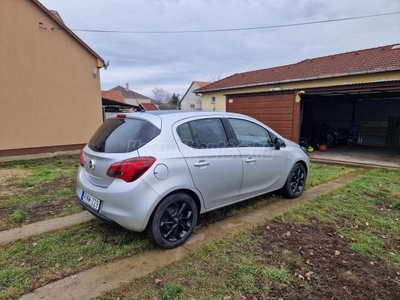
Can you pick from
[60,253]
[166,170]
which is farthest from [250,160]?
[60,253]

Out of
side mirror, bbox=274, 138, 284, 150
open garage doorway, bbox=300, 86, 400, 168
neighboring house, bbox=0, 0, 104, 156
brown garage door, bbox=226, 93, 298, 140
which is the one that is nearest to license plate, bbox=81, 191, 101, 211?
side mirror, bbox=274, 138, 284, 150

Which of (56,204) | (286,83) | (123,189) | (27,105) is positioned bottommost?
(56,204)

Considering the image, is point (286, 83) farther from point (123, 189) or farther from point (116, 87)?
point (116, 87)

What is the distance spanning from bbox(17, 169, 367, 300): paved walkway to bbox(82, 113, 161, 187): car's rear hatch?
0.86 meters

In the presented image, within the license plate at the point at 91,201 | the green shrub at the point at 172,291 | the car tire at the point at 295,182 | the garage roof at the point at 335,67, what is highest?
the garage roof at the point at 335,67

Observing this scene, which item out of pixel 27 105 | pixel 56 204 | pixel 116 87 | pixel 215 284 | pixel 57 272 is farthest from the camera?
pixel 116 87

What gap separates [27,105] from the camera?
869 cm

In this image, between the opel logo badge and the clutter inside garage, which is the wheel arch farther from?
the clutter inside garage

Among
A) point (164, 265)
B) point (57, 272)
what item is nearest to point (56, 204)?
point (57, 272)

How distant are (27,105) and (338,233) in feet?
32.6

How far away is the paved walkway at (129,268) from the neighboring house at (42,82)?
321 inches

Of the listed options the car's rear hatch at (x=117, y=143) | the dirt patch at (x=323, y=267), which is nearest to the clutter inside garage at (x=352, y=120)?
the dirt patch at (x=323, y=267)

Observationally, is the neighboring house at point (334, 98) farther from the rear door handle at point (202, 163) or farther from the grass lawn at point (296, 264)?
the rear door handle at point (202, 163)

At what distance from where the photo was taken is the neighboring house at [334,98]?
31.9 ft
